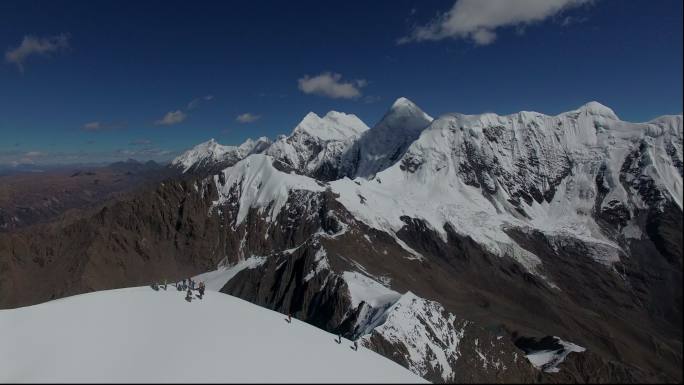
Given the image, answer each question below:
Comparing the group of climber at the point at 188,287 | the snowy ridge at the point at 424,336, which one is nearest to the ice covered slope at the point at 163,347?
the group of climber at the point at 188,287

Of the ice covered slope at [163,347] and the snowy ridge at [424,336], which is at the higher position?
the ice covered slope at [163,347]

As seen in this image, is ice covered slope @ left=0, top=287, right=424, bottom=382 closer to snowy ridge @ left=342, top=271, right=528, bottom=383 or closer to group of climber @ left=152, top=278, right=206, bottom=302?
group of climber @ left=152, top=278, right=206, bottom=302

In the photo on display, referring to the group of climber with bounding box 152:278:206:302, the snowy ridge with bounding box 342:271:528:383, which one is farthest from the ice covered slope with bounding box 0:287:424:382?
the snowy ridge with bounding box 342:271:528:383

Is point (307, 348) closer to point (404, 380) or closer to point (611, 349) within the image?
point (404, 380)

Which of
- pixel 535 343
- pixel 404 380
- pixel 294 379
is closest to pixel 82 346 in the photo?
pixel 294 379

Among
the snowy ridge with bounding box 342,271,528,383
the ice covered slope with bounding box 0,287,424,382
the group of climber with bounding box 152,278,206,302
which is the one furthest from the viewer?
the snowy ridge with bounding box 342,271,528,383

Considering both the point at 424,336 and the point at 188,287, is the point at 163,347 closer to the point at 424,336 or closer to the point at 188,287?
the point at 188,287

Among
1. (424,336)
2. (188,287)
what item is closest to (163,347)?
(188,287)

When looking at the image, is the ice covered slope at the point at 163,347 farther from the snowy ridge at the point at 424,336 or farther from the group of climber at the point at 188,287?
the snowy ridge at the point at 424,336
